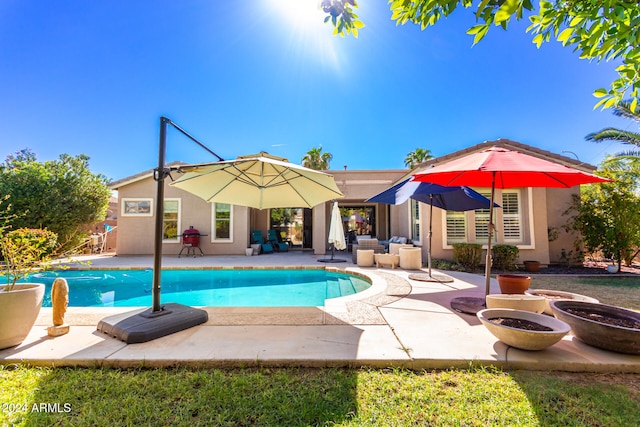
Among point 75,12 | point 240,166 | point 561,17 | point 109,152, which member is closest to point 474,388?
point 561,17

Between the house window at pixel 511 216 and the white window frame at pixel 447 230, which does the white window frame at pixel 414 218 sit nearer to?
the white window frame at pixel 447 230

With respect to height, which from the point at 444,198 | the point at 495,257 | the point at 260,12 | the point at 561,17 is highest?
the point at 260,12

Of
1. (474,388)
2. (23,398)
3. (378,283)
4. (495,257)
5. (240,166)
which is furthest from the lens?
(495,257)

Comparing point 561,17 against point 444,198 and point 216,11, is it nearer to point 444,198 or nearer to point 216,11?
point 444,198

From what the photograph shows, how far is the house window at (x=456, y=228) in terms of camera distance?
31.3ft

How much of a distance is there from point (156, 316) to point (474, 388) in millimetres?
3734

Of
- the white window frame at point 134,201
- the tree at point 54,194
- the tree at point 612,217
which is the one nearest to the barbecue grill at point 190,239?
the white window frame at point 134,201

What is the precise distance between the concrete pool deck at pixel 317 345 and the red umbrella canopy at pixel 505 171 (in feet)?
6.93

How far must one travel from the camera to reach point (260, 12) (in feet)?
21.2

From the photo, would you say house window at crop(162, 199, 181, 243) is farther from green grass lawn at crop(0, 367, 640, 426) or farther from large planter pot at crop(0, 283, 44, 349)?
green grass lawn at crop(0, 367, 640, 426)

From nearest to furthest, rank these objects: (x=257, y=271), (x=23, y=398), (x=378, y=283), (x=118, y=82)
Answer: (x=23, y=398) < (x=378, y=283) < (x=257, y=271) < (x=118, y=82)

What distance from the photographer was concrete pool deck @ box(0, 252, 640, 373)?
8.66 ft

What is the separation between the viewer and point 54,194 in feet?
37.9

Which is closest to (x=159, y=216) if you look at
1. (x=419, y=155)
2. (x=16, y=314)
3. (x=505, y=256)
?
(x=16, y=314)
